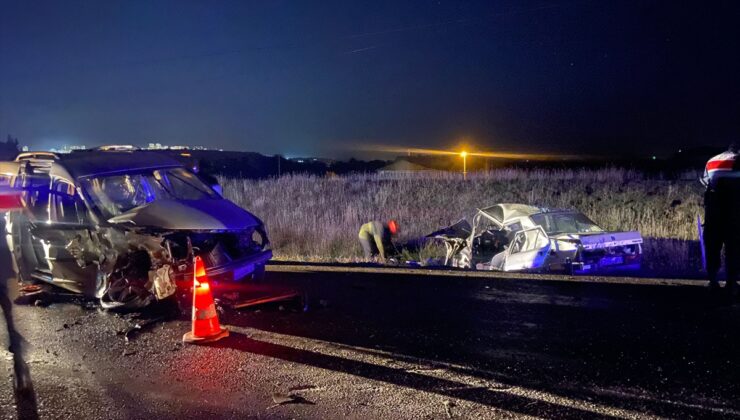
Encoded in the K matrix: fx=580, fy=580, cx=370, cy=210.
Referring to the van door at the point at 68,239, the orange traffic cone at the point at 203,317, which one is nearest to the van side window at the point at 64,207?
Answer: the van door at the point at 68,239

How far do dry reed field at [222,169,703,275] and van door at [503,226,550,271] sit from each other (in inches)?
79.1

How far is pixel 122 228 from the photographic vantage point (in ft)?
21.5

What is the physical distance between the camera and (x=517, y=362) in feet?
15.5

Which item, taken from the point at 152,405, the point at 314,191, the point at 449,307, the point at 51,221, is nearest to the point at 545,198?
the point at 314,191

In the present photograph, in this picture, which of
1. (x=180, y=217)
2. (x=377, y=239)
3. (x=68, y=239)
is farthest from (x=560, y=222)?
(x=68, y=239)

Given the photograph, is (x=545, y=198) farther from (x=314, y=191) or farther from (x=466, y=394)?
(x=466, y=394)

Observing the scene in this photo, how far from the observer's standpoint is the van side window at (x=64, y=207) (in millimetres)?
7242

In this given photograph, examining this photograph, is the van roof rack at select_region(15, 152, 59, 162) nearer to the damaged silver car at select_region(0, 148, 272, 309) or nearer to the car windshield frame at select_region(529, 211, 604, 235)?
the damaged silver car at select_region(0, 148, 272, 309)

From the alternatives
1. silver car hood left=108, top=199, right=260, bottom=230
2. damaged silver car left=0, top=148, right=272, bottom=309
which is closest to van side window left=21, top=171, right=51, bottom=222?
damaged silver car left=0, top=148, right=272, bottom=309

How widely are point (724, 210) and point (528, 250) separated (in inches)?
142

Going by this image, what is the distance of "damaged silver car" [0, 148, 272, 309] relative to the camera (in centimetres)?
648

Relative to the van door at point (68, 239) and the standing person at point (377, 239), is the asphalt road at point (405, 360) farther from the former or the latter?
the standing person at point (377, 239)

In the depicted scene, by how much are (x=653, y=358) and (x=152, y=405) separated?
392 cm

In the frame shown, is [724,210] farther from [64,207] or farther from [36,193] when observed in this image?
[36,193]
